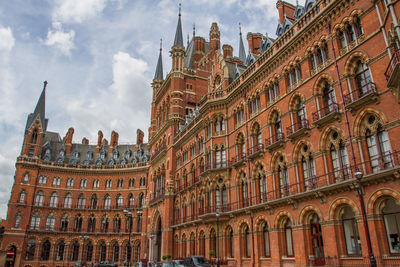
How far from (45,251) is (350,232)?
205 feet

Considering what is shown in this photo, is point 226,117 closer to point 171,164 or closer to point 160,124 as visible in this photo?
point 171,164

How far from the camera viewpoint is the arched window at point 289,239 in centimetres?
2420

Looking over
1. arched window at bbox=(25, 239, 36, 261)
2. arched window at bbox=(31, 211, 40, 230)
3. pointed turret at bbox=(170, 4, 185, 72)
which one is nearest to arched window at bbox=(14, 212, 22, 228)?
arched window at bbox=(31, 211, 40, 230)

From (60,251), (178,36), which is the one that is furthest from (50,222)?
(178,36)

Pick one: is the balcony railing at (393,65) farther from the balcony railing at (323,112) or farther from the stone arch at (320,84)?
the stone arch at (320,84)

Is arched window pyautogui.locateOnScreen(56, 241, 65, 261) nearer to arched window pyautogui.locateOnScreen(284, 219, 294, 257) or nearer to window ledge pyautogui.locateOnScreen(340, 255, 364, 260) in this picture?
arched window pyautogui.locateOnScreen(284, 219, 294, 257)

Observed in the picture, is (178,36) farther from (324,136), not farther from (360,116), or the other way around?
(360,116)

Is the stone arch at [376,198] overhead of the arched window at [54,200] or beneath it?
beneath

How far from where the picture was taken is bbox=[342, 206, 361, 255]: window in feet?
63.0

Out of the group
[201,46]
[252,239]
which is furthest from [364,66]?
[201,46]

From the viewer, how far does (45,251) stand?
64.5 m

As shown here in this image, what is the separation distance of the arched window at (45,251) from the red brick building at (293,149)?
77.9 feet

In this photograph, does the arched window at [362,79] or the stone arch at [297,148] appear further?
the stone arch at [297,148]

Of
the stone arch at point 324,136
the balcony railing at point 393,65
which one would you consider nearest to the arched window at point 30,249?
the stone arch at point 324,136
